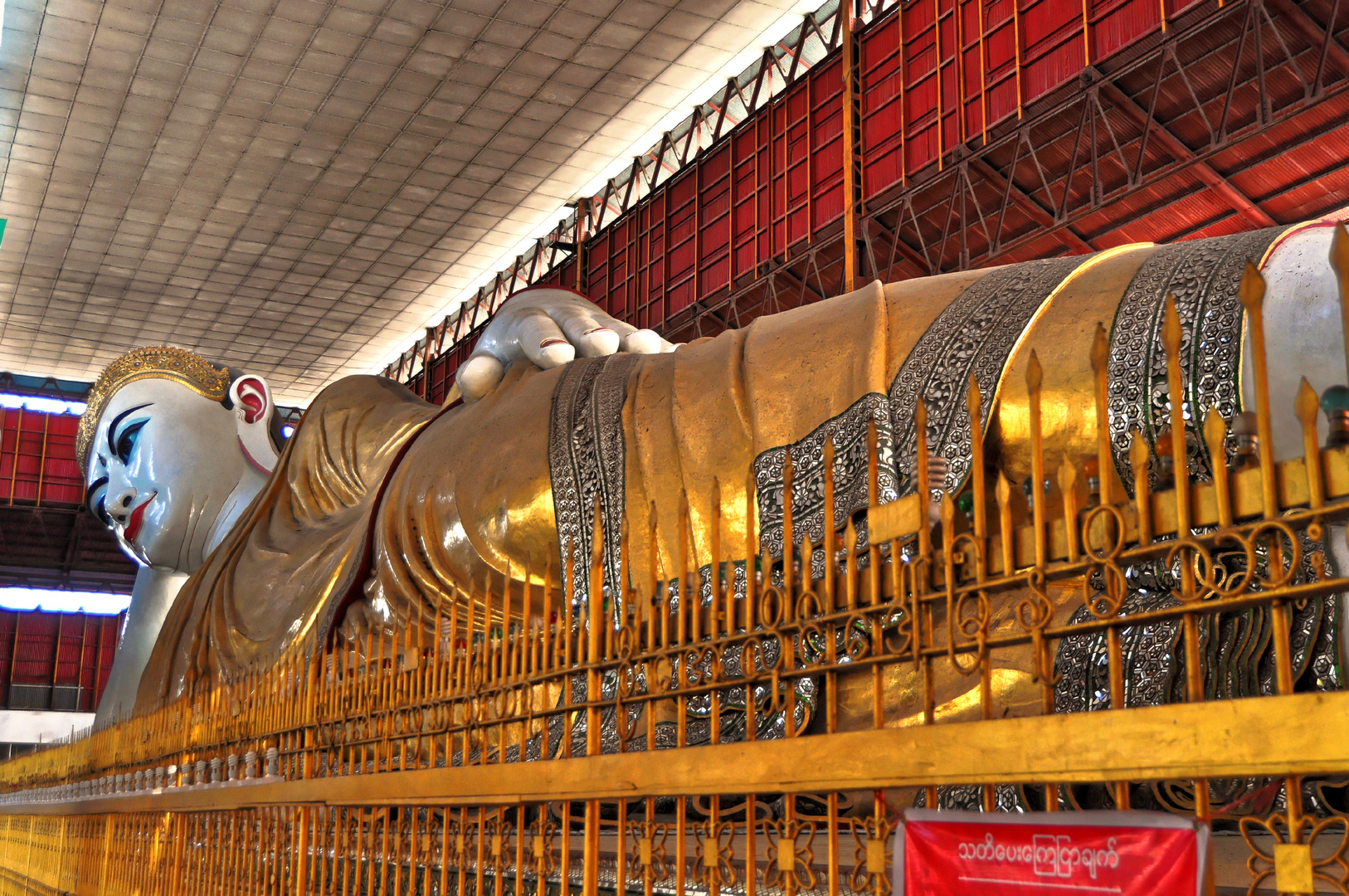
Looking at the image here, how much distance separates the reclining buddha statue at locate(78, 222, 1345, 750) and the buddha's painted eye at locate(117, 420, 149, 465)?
4.69 ft

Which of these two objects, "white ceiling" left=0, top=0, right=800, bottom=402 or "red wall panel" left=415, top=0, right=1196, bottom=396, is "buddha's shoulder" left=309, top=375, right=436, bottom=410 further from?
"white ceiling" left=0, top=0, right=800, bottom=402

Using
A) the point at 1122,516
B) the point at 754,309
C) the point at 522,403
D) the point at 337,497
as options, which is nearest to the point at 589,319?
the point at 522,403

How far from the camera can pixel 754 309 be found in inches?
396

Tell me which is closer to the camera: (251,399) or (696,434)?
(696,434)

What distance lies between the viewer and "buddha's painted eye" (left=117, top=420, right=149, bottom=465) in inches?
269

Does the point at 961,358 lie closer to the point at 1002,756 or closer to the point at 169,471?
the point at 1002,756

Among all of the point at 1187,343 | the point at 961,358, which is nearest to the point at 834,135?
the point at 961,358

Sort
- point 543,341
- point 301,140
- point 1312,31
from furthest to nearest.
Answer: point 301,140, point 1312,31, point 543,341

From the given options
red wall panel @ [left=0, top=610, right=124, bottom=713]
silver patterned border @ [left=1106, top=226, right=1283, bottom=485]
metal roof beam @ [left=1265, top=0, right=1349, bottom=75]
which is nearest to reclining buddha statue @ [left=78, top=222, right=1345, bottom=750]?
silver patterned border @ [left=1106, top=226, right=1283, bottom=485]

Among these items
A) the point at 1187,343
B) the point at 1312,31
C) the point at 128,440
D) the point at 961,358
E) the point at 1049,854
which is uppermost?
the point at 1312,31

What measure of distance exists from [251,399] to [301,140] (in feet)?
13.1

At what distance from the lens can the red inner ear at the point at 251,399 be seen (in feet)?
23.4

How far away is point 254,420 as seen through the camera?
7133mm

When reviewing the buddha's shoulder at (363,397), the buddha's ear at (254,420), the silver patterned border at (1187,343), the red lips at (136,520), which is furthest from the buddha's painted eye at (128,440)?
the silver patterned border at (1187,343)
